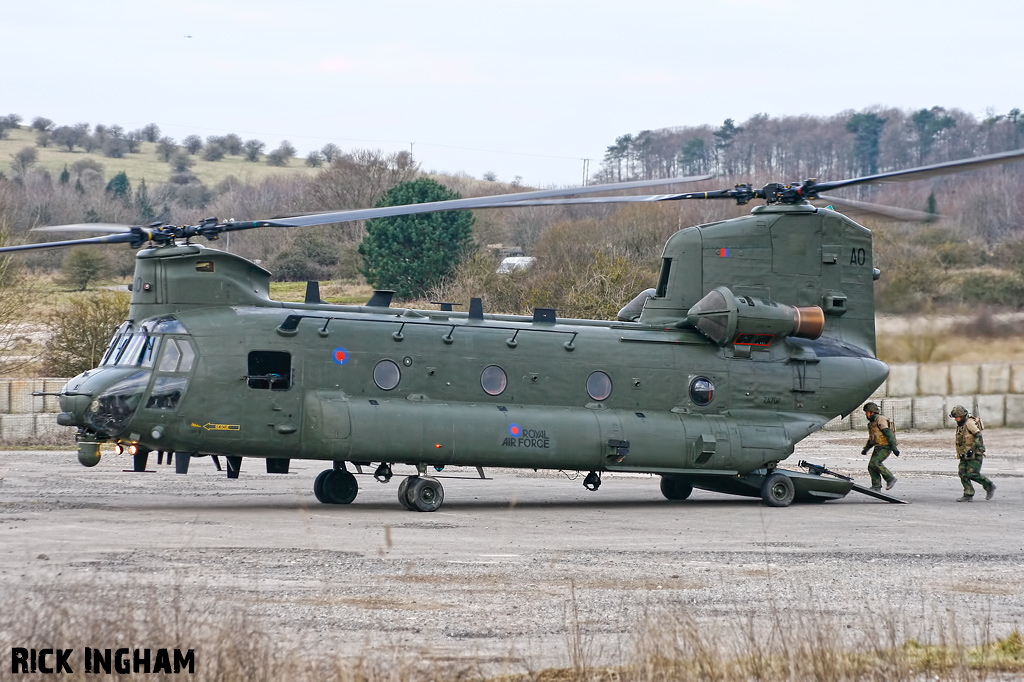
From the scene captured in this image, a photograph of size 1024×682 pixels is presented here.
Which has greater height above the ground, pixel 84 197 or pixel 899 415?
pixel 84 197

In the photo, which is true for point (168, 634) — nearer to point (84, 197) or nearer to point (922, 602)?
point (922, 602)

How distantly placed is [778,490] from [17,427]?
1826cm

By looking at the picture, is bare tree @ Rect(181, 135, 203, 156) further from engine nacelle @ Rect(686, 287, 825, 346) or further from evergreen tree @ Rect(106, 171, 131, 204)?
engine nacelle @ Rect(686, 287, 825, 346)

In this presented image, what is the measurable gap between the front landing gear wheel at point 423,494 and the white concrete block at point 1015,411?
2179cm

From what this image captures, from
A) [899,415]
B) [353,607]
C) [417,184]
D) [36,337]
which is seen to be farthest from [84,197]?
[353,607]

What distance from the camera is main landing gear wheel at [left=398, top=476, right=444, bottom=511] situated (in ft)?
53.3

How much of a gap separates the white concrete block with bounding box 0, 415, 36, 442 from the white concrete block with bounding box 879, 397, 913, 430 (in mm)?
22133

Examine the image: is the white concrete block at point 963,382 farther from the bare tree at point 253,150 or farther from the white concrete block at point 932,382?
the bare tree at point 253,150

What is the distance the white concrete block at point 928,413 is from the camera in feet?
106

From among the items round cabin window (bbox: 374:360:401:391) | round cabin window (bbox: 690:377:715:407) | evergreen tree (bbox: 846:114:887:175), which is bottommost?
round cabin window (bbox: 690:377:715:407)

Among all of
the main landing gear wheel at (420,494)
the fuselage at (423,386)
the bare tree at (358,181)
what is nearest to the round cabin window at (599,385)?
the fuselage at (423,386)

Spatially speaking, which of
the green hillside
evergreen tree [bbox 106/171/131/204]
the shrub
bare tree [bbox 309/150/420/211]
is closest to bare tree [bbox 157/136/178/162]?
the green hillside

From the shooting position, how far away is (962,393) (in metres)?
32.9

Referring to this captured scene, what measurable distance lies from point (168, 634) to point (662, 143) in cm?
13057
